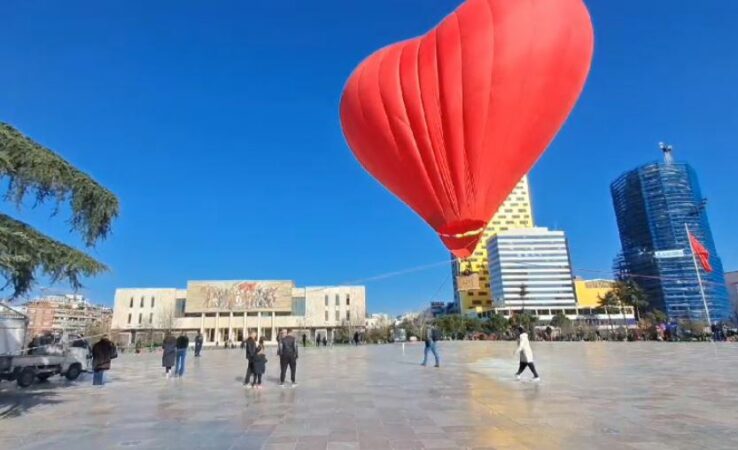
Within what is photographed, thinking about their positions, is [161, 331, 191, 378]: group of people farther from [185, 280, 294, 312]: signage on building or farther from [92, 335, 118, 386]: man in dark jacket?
[185, 280, 294, 312]: signage on building

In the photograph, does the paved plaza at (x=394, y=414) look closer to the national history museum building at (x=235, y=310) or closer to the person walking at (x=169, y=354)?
the person walking at (x=169, y=354)

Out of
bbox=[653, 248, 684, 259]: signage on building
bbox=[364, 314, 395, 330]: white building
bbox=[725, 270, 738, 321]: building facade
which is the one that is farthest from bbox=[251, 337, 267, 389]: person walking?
bbox=[725, 270, 738, 321]: building facade

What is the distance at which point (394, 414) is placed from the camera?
7.75 metres

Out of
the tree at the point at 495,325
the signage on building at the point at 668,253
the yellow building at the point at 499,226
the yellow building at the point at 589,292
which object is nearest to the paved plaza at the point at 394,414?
the signage on building at the point at 668,253

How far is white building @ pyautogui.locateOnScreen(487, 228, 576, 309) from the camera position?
13125 cm

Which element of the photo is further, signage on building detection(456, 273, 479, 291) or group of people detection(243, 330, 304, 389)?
signage on building detection(456, 273, 479, 291)

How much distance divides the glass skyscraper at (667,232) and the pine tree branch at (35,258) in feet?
395

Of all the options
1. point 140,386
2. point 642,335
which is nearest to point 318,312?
point 642,335

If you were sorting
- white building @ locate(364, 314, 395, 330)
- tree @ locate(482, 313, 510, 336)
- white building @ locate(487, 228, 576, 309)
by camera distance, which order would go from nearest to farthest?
tree @ locate(482, 313, 510, 336), white building @ locate(364, 314, 395, 330), white building @ locate(487, 228, 576, 309)

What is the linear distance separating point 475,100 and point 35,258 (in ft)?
32.6

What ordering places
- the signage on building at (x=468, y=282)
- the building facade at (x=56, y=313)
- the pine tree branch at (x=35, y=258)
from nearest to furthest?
the pine tree branch at (x=35, y=258) → the signage on building at (x=468, y=282) → the building facade at (x=56, y=313)

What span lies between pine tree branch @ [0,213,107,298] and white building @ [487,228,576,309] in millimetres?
129427

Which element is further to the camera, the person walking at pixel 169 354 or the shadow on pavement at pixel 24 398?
the person walking at pixel 169 354

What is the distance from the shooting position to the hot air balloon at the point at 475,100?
36.0 ft
